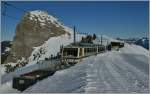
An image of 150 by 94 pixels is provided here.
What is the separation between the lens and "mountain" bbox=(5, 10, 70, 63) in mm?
85875

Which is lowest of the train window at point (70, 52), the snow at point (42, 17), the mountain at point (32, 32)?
the train window at point (70, 52)

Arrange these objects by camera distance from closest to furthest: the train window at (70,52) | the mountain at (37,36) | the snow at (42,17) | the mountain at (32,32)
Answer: the train window at (70,52)
the mountain at (37,36)
the mountain at (32,32)
the snow at (42,17)

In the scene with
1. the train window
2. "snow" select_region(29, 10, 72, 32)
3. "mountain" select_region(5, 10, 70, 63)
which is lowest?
the train window

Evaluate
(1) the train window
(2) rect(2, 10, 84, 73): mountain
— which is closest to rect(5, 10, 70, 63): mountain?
(2) rect(2, 10, 84, 73): mountain

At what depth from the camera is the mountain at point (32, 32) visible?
8588 centimetres

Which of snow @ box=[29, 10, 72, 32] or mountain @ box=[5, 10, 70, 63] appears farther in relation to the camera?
snow @ box=[29, 10, 72, 32]

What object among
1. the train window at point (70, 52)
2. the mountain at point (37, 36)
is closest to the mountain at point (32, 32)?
the mountain at point (37, 36)

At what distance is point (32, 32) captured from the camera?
96.9 m

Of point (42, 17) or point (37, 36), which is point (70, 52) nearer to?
point (37, 36)

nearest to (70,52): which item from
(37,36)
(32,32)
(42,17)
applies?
(37,36)

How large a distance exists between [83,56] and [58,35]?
66606mm

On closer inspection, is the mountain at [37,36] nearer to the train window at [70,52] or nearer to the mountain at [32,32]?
the mountain at [32,32]

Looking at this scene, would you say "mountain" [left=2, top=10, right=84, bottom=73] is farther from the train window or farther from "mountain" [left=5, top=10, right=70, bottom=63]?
the train window

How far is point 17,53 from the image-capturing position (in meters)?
85.1
